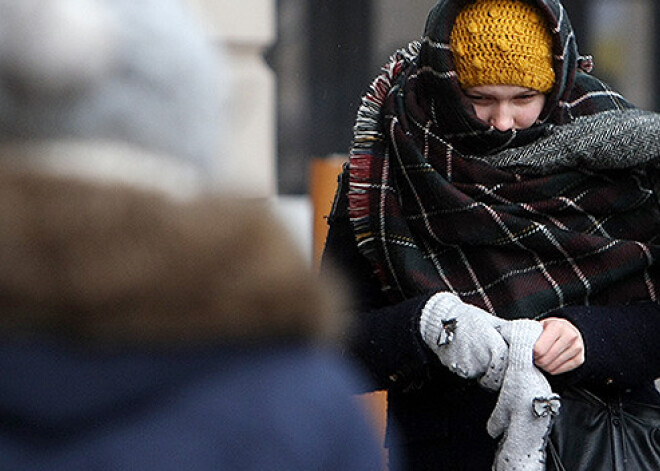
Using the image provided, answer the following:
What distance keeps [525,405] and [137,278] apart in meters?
1.30

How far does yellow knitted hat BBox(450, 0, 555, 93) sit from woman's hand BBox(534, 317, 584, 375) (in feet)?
1.69

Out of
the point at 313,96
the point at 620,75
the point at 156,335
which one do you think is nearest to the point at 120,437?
the point at 156,335

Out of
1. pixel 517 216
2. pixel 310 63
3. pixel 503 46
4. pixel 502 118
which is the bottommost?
pixel 310 63

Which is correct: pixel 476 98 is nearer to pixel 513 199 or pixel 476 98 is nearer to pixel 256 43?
pixel 513 199

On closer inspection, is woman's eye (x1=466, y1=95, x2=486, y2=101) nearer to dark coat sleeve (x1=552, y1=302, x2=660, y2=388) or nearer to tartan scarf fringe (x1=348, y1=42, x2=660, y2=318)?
tartan scarf fringe (x1=348, y1=42, x2=660, y2=318)

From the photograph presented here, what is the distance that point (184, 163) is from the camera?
1.05m

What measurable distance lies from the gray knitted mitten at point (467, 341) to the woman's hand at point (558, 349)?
0.07 m

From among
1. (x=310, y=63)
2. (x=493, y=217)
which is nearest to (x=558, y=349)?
(x=493, y=217)

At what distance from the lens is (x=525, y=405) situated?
2.13 meters

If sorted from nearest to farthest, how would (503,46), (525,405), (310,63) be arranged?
1. (525,405)
2. (503,46)
3. (310,63)

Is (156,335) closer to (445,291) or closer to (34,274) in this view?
(34,274)

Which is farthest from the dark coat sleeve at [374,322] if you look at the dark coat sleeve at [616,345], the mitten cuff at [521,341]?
the dark coat sleeve at [616,345]

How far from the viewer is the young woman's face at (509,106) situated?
239cm

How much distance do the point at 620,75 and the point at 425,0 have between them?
1446 mm
